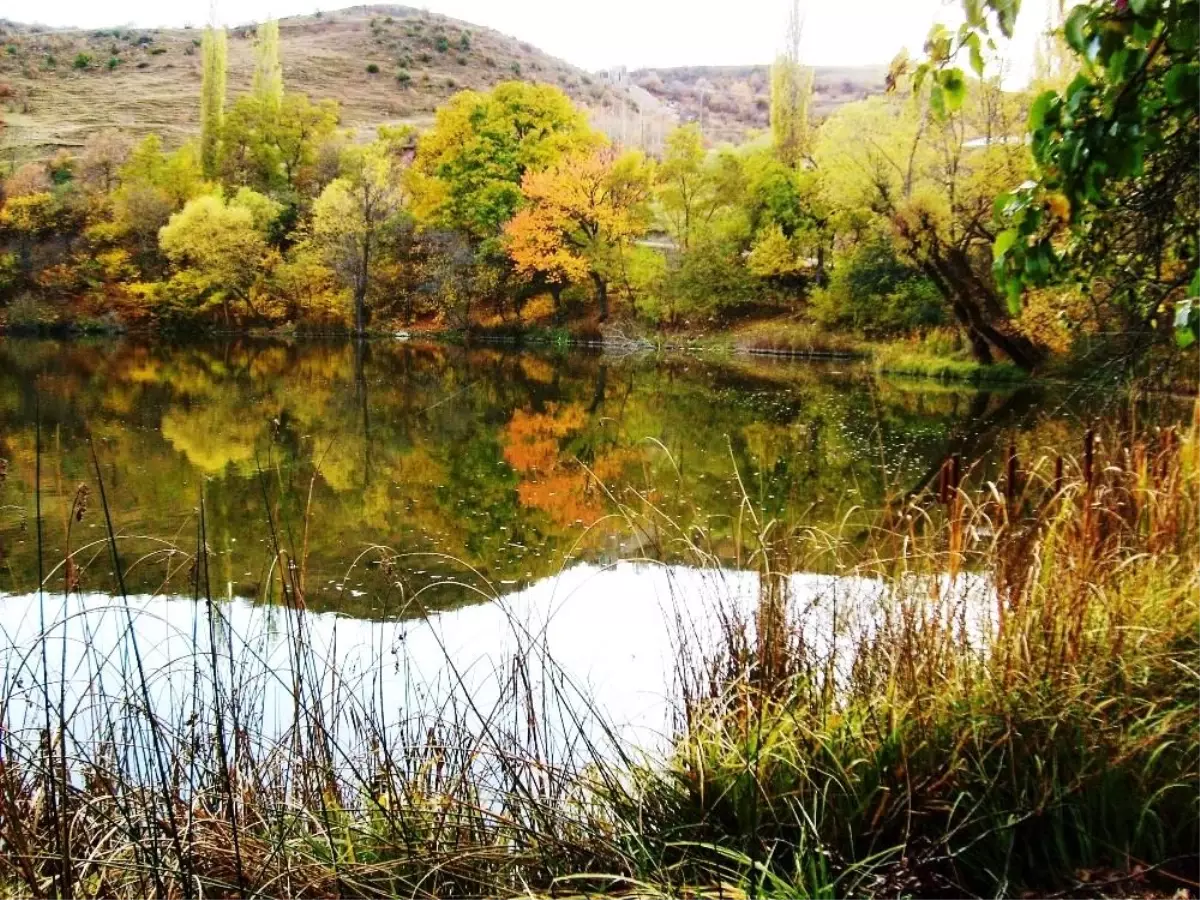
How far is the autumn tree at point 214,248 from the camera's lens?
98.0 ft

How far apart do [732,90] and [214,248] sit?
87.3 metres

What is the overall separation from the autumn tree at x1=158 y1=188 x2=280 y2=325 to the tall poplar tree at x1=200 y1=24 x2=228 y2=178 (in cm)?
652

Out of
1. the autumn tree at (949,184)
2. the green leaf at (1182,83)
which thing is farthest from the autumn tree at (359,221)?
the green leaf at (1182,83)

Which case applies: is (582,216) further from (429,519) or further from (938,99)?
(938,99)

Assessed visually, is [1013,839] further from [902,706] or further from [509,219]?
[509,219]

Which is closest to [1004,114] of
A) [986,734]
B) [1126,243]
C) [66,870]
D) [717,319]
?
[717,319]

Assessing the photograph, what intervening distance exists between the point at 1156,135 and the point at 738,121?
94.5m

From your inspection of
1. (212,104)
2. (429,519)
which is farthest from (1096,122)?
(212,104)

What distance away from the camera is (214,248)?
1185 inches

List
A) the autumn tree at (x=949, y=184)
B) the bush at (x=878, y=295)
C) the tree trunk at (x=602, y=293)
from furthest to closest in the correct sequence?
the tree trunk at (x=602, y=293), the bush at (x=878, y=295), the autumn tree at (x=949, y=184)

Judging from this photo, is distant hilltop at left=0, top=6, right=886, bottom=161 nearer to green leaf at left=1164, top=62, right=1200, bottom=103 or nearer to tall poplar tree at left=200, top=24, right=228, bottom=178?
tall poplar tree at left=200, top=24, right=228, bottom=178

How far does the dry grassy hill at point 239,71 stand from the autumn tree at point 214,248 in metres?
24.0

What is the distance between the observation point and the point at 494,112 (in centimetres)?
3244

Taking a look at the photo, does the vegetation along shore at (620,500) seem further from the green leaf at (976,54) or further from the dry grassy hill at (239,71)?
the dry grassy hill at (239,71)
